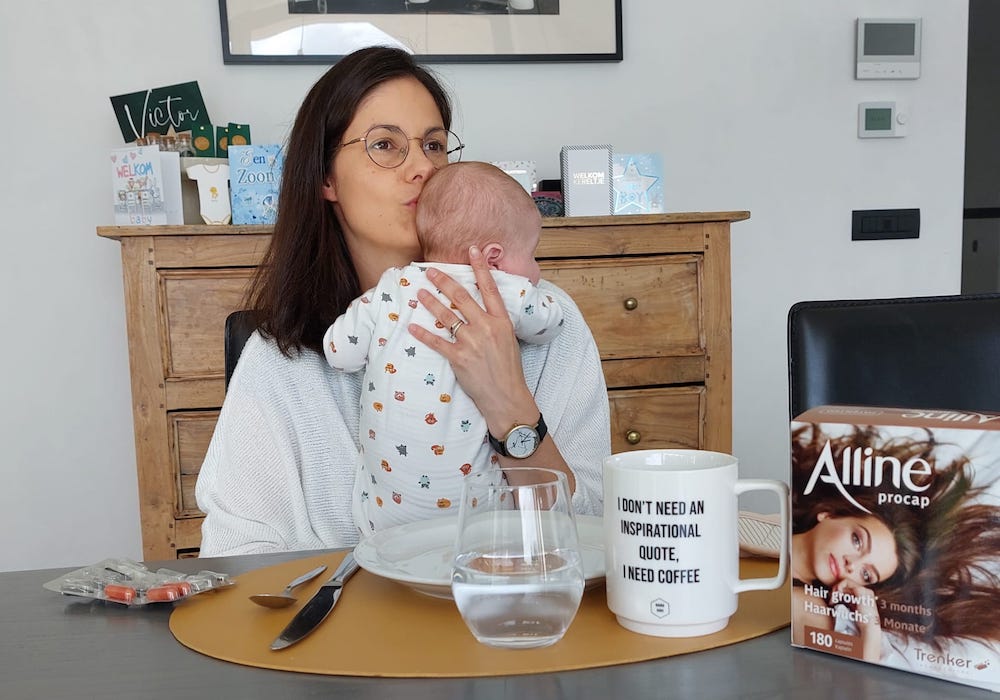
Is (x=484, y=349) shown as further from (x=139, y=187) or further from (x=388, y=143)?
(x=139, y=187)

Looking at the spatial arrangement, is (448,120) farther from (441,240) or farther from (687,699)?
(687,699)

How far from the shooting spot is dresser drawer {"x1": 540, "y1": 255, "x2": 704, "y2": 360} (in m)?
2.30

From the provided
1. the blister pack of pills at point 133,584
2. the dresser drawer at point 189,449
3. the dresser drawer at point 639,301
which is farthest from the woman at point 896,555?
the dresser drawer at point 189,449

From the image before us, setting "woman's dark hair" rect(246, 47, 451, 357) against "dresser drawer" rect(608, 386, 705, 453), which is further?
"dresser drawer" rect(608, 386, 705, 453)

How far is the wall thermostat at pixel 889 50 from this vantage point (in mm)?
2924

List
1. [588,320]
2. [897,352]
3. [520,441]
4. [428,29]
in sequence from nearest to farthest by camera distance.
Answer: [897,352]
[520,441]
[588,320]
[428,29]

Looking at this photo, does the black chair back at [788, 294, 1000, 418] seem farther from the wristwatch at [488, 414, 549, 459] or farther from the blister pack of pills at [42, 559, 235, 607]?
the blister pack of pills at [42, 559, 235, 607]

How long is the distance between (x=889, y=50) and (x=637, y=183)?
1.13m

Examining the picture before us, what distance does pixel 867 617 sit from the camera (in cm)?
55

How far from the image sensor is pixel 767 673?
0.55 metres

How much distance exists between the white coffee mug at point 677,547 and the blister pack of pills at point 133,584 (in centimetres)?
34

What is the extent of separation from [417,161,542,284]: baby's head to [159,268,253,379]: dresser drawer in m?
0.97

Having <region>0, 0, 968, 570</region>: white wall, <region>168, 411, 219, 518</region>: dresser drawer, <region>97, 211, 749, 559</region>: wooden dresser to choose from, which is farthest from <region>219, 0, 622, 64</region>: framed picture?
<region>168, 411, 219, 518</region>: dresser drawer

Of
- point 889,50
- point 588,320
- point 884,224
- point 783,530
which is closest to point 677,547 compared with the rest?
point 783,530
